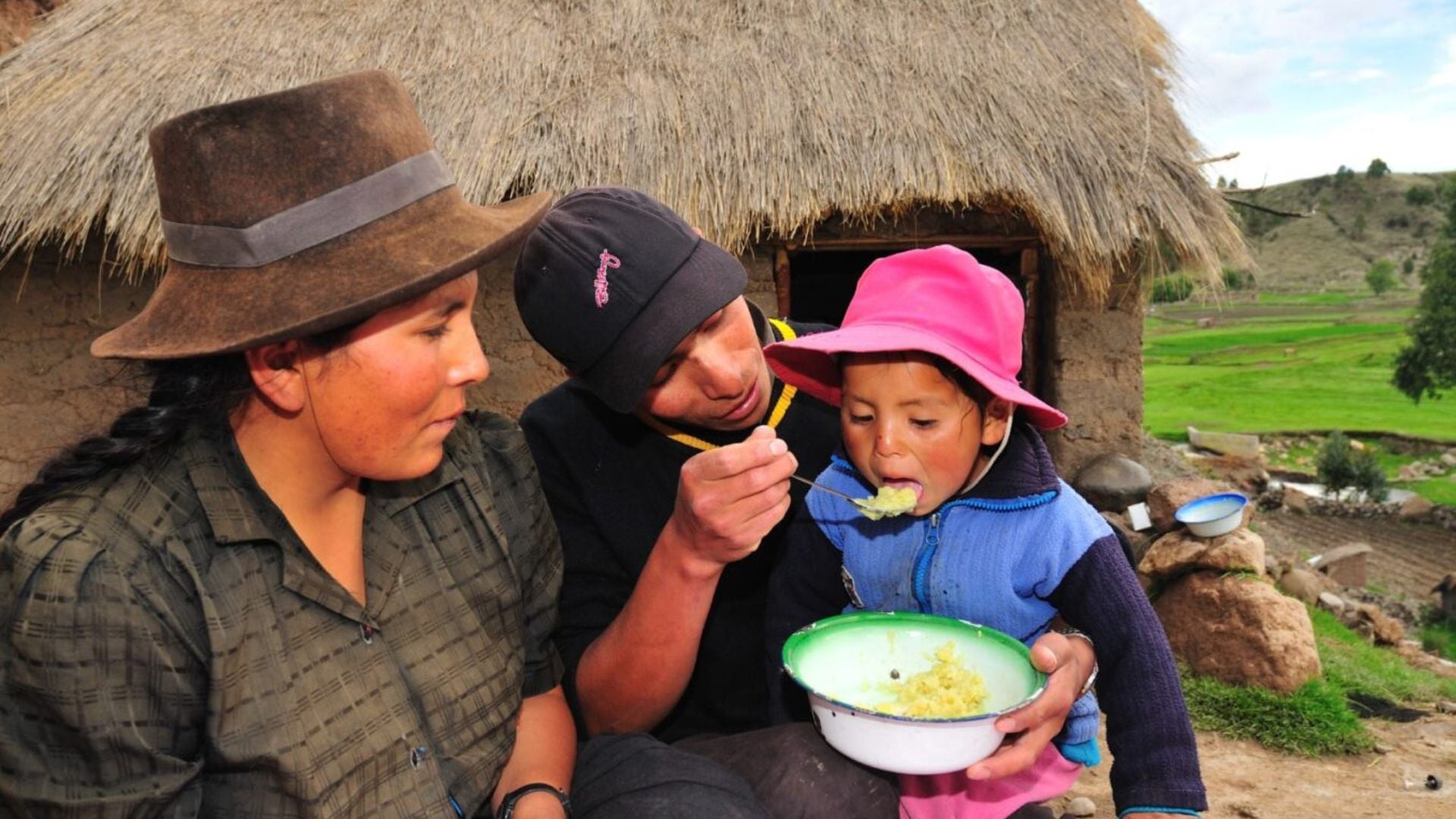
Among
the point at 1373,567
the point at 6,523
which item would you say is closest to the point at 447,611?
the point at 6,523

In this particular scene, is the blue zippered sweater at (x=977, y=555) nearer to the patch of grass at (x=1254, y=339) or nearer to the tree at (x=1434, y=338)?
the tree at (x=1434, y=338)

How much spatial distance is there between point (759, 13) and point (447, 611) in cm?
438

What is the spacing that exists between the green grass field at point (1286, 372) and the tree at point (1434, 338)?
2.24 metres

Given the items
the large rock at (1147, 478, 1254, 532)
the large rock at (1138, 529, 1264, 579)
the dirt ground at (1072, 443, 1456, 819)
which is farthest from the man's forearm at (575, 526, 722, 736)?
the large rock at (1147, 478, 1254, 532)

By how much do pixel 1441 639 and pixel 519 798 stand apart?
34.2 feet

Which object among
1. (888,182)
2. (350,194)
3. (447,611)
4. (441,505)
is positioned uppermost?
(888,182)

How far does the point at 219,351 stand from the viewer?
3.88ft

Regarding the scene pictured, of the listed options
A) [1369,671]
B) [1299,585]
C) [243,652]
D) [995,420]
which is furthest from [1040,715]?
[1299,585]

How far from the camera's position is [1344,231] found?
59.7m

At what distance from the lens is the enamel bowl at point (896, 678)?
1.37m

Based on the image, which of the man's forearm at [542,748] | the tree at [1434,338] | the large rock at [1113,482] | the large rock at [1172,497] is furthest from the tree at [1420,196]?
the man's forearm at [542,748]

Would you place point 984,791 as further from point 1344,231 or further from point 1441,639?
point 1344,231

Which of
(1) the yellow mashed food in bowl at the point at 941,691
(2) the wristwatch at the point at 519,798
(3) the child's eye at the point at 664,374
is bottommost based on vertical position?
(2) the wristwatch at the point at 519,798

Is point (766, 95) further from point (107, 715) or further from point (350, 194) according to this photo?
point (107, 715)
